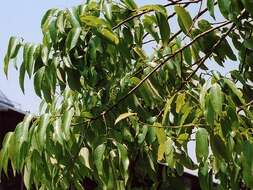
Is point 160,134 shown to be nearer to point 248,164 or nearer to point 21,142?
point 248,164

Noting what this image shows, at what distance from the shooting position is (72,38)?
190 centimetres

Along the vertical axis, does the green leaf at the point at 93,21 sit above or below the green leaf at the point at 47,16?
below

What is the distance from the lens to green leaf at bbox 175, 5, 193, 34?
1.89 metres

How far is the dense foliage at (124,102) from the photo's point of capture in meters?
1.75

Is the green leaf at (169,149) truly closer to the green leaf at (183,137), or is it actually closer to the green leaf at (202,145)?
the green leaf at (183,137)

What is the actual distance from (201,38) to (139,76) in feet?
0.89

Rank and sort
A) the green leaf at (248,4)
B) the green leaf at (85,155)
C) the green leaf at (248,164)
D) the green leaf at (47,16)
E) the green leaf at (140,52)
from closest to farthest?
the green leaf at (248,164)
the green leaf at (248,4)
the green leaf at (85,155)
the green leaf at (47,16)
the green leaf at (140,52)

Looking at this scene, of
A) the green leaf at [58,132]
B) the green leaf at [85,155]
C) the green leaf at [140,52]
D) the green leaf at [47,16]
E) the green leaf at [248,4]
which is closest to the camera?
the green leaf at [248,4]

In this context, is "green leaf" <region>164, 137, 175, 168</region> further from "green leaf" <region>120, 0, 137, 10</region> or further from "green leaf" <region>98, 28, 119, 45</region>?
"green leaf" <region>120, 0, 137, 10</region>

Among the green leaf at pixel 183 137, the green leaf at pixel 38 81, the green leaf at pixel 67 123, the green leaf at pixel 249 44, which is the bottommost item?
the green leaf at pixel 183 137

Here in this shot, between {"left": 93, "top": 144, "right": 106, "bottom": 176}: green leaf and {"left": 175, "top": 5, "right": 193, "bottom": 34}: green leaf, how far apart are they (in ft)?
1.45

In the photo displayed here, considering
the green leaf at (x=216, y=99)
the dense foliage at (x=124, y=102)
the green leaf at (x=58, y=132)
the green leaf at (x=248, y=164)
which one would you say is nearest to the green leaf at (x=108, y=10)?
the dense foliage at (x=124, y=102)

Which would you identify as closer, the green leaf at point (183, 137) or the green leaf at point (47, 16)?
the green leaf at point (183, 137)

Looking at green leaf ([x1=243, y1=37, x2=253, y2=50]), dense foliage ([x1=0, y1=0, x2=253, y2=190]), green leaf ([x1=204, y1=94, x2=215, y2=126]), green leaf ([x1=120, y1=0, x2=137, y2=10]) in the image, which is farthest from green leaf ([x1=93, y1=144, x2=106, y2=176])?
green leaf ([x1=243, y1=37, x2=253, y2=50])
